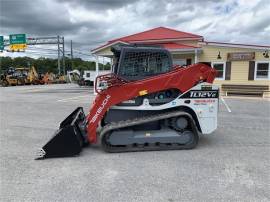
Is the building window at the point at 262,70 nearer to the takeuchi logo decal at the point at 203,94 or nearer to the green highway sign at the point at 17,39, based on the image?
the takeuchi logo decal at the point at 203,94

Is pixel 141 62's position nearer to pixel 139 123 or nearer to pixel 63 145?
pixel 139 123

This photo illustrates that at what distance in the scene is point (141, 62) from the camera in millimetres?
5547

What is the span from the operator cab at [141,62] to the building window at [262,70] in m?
13.9

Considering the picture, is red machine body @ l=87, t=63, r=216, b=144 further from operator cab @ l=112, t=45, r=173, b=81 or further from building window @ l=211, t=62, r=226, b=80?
building window @ l=211, t=62, r=226, b=80

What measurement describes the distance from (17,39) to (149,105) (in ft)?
118

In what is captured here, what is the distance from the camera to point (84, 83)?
3525 centimetres

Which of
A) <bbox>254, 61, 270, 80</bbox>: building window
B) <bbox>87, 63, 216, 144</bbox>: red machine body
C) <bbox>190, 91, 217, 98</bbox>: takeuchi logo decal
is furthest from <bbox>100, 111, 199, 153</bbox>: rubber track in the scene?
<bbox>254, 61, 270, 80</bbox>: building window

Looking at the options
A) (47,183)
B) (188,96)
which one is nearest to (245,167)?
(188,96)

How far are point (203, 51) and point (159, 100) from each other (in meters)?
14.2

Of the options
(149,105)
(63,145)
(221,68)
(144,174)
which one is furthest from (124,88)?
(221,68)

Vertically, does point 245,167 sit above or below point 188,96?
below

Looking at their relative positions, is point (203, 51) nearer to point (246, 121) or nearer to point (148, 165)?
point (246, 121)

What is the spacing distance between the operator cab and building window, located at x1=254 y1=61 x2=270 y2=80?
13941mm

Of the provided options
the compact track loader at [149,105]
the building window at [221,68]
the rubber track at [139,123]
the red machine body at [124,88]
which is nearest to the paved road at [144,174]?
the rubber track at [139,123]
